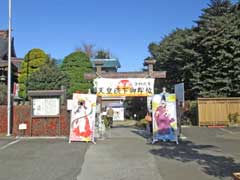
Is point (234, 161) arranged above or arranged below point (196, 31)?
below

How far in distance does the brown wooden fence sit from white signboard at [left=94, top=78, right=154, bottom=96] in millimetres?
7003

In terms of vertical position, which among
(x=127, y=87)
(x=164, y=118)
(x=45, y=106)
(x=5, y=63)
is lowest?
(x=164, y=118)

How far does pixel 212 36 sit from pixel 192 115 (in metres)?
6.86

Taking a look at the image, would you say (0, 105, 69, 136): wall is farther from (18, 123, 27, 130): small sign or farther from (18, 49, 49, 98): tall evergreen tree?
(18, 49, 49, 98): tall evergreen tree

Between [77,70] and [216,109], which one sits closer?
[216,109]

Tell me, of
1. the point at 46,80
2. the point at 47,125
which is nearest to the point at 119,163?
the point at 47,125

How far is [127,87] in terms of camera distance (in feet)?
78.5

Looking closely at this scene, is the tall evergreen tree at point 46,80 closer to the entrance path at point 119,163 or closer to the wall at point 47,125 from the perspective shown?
the wall at point 47,125

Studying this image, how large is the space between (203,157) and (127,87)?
11.2 m

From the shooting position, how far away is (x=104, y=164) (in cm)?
1197

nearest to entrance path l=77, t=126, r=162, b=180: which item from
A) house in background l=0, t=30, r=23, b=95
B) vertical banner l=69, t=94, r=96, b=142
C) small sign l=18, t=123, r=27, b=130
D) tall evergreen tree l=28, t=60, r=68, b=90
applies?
vertical banner l=69, t=94, r=96, b=142

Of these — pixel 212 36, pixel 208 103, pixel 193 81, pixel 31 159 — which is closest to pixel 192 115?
pixel 208 103

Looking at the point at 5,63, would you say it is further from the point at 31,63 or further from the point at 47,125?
the point at 47,125

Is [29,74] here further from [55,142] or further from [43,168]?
[43,168]
